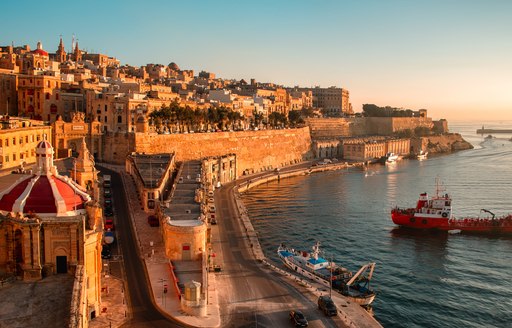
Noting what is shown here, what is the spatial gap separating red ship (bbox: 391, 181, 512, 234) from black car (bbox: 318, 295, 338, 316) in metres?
29.5

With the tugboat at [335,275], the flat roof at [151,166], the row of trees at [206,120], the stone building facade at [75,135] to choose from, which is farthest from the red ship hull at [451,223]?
the row of trees at [206,120]

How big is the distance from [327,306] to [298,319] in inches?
94.8

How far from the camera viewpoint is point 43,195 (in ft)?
86.7

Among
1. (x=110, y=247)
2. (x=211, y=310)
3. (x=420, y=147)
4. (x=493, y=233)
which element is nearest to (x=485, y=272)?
(x=493, y=233)

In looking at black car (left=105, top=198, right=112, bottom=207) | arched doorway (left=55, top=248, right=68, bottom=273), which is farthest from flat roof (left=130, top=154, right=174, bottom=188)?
arched doorway (left=55, top=248, right=68, bottom=273)

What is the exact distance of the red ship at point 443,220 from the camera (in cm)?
5419

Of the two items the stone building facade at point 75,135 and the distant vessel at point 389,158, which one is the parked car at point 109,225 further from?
the distant vessel at point 389,158

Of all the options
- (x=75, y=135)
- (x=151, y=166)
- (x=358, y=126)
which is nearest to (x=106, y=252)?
(x=151, y=166)

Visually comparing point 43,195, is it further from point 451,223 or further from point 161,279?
point 451,223

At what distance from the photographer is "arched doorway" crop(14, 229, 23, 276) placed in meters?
22.3

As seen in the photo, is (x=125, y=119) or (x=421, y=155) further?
(x=421, y=155)

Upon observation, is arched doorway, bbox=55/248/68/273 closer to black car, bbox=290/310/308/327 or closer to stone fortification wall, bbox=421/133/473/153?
black car, bbox=290/310/308/327

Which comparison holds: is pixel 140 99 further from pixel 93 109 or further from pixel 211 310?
pixel 211 310

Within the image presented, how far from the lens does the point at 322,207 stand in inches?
2562
